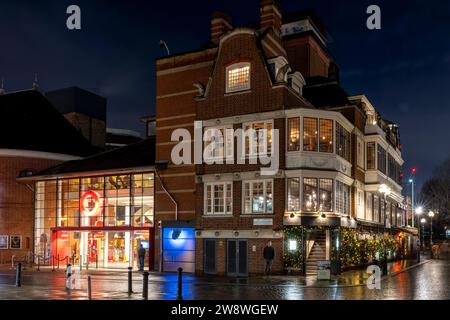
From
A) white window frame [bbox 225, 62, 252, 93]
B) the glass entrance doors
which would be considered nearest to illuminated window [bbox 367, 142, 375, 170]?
white window frame [bbox 225, 62, 252, 93]

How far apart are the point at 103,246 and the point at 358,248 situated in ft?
56.8

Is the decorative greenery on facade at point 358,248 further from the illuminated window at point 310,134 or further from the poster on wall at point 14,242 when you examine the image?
the poster on wall at point 14,242

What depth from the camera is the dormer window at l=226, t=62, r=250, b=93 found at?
3550 centimetres

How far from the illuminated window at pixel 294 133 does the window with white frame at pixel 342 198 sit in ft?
12.7

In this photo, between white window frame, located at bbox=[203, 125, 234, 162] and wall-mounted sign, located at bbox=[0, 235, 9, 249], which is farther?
wall-mounted sign, located at bbox=[0, 235, 9, 249]

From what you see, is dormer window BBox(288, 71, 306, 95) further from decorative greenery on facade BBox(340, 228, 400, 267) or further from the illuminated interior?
the illuminated interior

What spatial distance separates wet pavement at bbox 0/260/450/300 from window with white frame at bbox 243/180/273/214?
13.4 ft

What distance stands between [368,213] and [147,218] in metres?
15.6

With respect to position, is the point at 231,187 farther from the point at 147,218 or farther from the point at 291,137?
the point at 147,218

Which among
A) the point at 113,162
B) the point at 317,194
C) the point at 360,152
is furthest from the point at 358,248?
the point at 113,162

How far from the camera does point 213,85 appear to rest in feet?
120

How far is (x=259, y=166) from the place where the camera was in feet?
113

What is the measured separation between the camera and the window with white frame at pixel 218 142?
35469 millimetres

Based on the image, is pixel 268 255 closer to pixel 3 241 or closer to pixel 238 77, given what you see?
pixel 238 77
